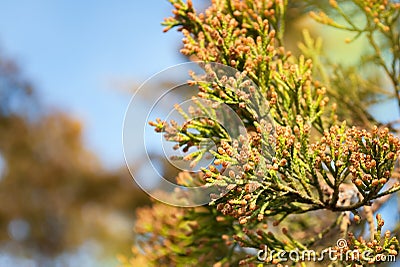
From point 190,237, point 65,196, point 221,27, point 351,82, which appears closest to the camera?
point 221,27

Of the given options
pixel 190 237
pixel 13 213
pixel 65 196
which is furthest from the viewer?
pixel 65 196

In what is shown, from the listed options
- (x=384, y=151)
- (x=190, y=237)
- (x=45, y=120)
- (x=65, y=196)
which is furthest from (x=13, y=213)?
(x=384, y=151)

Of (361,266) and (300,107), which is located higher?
(300,107)

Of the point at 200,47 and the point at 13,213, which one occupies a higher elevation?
the point at 13,213

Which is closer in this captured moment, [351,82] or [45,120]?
[351,82]

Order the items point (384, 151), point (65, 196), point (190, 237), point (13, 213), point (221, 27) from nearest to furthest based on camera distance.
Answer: point (384, 151)
point (221, 27)
point (190, 237)
point (13, 213)
point (65, 196)

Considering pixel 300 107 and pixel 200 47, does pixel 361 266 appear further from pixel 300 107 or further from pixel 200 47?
pixel 200 47

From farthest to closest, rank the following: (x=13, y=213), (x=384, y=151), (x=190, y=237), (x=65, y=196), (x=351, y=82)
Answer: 1. (x=65, y=196)
2. (x=13, y=213)
3. (x=351, y=82)
4. (x=190, y=237)
5. (x=384, y=151)

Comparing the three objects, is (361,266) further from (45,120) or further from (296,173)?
(45,120)

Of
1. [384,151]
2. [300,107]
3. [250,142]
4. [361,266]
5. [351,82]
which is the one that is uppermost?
[351,82]
